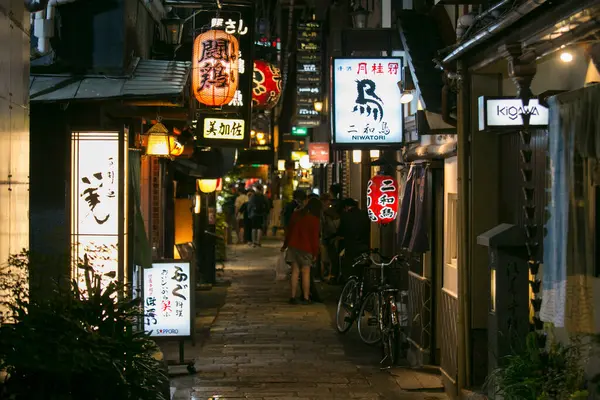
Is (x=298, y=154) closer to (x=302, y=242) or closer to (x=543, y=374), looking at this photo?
(x=302, y=242)

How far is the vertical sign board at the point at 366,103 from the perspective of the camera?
635 inches

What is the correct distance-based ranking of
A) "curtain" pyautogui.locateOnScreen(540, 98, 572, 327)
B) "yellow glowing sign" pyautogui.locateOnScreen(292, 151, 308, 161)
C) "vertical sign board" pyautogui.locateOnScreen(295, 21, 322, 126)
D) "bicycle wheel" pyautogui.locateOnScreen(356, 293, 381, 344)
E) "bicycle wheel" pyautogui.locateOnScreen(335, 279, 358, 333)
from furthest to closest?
"yellow glowing sign" pyautogui.locateOnScreen(292, 151, 308, 161), "vertical sign board" pyautogui.locateOnScreen(295, 21, 322, 126), "bicycle wheel" pyautogui.locateOnScreen(335, 279, 358, 333), "bicycle wheel" pyautogui.locateOnScreen(356, 293, 381, 344), "curtain" pyautogui.locateOnScreen(540, 98, 572, 327)

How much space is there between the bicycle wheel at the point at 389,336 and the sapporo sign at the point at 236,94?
17.5 feet

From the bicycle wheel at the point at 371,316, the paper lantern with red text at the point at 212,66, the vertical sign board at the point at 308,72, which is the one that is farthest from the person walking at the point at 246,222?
the paper lantern with red text at the point at 212,66

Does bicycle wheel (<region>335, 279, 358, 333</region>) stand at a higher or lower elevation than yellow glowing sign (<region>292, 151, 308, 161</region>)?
lower

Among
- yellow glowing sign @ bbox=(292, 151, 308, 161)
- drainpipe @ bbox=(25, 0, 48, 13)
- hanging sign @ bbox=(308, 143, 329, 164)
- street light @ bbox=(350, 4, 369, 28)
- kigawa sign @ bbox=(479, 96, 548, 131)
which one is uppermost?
street light @ bbox=(350, 4, 369, 28)

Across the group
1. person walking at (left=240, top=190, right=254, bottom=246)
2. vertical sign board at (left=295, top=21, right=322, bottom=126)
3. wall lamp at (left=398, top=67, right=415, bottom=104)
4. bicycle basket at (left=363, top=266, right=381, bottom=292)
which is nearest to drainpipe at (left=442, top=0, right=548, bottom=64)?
wall lamp at (left=398, top=67, right=415, bottom=104)

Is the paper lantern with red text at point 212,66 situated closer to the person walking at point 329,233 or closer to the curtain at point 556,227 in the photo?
the curtain at point 556,227

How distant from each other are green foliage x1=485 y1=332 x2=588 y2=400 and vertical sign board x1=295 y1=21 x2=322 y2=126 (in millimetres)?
24720

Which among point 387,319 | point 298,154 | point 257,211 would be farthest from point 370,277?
point 298,154

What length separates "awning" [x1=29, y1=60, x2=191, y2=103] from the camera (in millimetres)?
11734

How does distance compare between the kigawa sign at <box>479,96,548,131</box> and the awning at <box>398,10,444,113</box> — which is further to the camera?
the awning at <box>398,10,444,113</box>

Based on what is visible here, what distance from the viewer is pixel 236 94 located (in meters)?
18.3

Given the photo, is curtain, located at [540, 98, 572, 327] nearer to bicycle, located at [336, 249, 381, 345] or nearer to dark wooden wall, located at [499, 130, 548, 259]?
dark wooden wall, located at [499, 130, 548, 259]
